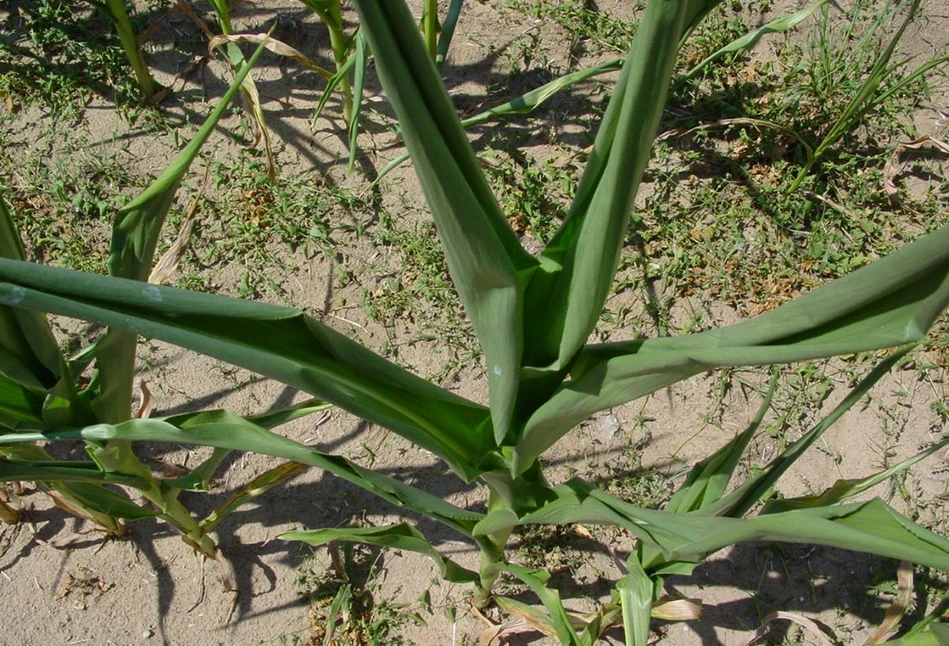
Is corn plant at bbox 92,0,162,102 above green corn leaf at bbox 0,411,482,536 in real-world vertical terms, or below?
above

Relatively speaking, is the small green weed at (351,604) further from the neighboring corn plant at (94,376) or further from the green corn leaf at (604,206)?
the green corn leaf at (604,206)

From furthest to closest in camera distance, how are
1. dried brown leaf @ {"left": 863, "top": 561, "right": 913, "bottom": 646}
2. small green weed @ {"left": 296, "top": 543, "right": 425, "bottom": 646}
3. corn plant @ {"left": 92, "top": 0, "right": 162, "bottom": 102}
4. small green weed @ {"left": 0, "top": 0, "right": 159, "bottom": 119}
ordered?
small green weed @ {"left": 0, "top": 0, "right": 159, "bottom": 119}
corn plant @ {"left": 92, "top": 0, "right": 162, "bottom": 102}
small green weed @ {"left": 296, "top": 543, "right": 425, "bottom": 646}
dried brown leaf @ {"left": 863, "top": 561, "right": 913, "bottom": 646}

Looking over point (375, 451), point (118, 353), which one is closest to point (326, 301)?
point (375, 451)

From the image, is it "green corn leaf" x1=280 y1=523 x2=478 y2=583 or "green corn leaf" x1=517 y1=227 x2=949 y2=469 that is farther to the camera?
A: "green corn leaf" x1=280 y1=523 x2=478 y2=583

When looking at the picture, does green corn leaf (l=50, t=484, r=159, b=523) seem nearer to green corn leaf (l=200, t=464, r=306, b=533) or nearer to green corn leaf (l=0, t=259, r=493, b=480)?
green corn leaf (l=200, t=464, r=306, b=533)

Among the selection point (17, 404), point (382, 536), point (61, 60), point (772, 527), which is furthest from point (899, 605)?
point (61, 60)

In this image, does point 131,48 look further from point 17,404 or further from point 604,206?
point 604,206

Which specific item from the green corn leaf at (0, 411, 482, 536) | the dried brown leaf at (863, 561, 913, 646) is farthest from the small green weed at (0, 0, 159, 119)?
the dried brown leaf at (863, 561, 913, 646)
